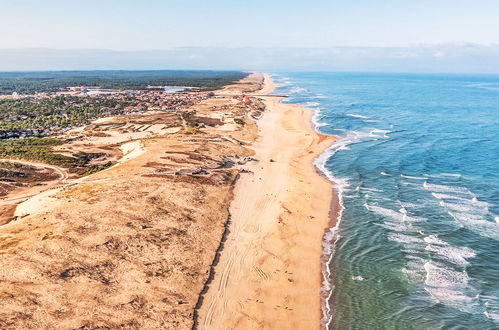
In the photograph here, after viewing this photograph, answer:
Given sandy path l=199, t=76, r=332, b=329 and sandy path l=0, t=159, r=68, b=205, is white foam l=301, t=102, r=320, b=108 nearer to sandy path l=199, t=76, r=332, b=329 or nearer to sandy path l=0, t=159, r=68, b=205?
sandy path l=199, t=76, r=332, b=329

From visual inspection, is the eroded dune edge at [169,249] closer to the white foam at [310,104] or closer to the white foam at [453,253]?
the white foam at [453,253]

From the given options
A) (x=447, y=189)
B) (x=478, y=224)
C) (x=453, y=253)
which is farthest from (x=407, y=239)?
(x=447, y=189)

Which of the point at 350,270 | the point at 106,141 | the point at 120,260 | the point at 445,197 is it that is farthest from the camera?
the point at 106,141

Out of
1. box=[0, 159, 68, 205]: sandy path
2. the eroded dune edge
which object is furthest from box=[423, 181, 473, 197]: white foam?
Result: box=[0, 159, 68, 205]: sandy path

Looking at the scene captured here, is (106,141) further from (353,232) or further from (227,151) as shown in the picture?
(353,232)

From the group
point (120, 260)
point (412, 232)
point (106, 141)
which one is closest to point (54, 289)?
point (120, 260)

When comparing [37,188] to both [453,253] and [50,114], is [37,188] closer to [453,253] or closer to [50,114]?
[453,253]
